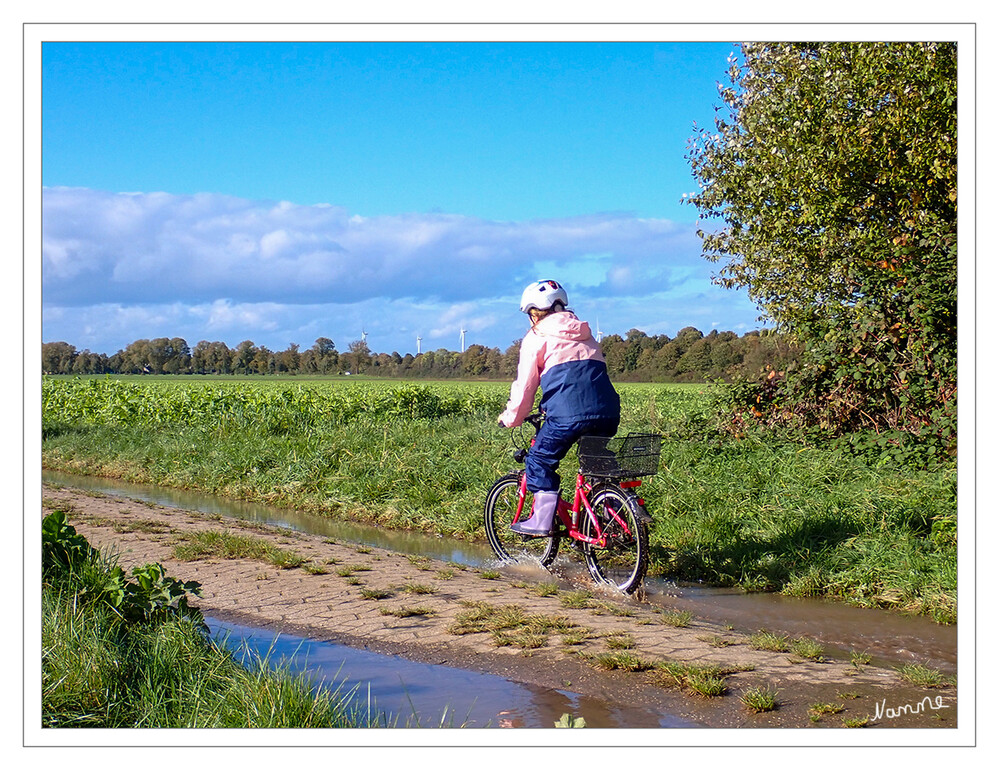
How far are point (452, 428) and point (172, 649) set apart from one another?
12.2 metres

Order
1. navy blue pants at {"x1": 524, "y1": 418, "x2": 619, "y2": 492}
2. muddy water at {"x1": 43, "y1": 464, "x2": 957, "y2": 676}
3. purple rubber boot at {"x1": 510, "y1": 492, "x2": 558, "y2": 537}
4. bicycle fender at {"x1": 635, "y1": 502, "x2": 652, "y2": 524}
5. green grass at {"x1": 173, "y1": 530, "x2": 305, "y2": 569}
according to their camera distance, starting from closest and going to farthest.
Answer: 1. muddy water at {"x1": 43, "y1": 464, "x2": 957, "y2": 676}
2. bicycle fender at {"x1": 635, "y1": 502, "x2": 652, "y2": 524}
3. navy blue pants at {"x1": 524, "y1": 418, "x2": 619, "y2": 492}
4. purple rubber boot at {"x1": 510, "y1": 492, "x2": 558, "y2": 537}
5. green grass at {"x1": 173, "y1": 530, "x2": 305, "y2": 569}

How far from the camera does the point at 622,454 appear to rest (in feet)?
22.3

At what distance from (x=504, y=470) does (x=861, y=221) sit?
6.81 meters

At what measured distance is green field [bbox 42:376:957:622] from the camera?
289 inches

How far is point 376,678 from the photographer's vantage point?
4859 mm

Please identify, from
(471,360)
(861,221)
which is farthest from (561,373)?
(471,360)

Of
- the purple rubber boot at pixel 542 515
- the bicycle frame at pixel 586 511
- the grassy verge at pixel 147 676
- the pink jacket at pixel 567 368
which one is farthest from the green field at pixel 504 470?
the grassy verge at pixel 147 676

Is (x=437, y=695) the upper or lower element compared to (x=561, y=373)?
lower

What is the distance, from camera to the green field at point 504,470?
735 centimetres

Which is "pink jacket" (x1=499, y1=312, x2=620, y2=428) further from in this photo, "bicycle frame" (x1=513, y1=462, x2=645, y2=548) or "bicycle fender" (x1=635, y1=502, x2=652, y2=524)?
"bicycle fender" (x1=635, y1=502, x2=652, y2=524)

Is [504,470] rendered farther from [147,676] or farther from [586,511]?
[147,676]

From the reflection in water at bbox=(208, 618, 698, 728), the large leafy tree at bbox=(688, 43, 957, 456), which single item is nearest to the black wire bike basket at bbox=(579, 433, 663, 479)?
the reflection in water at bbox=(208, 618, 698, 728)

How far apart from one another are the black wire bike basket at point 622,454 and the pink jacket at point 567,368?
23cm
